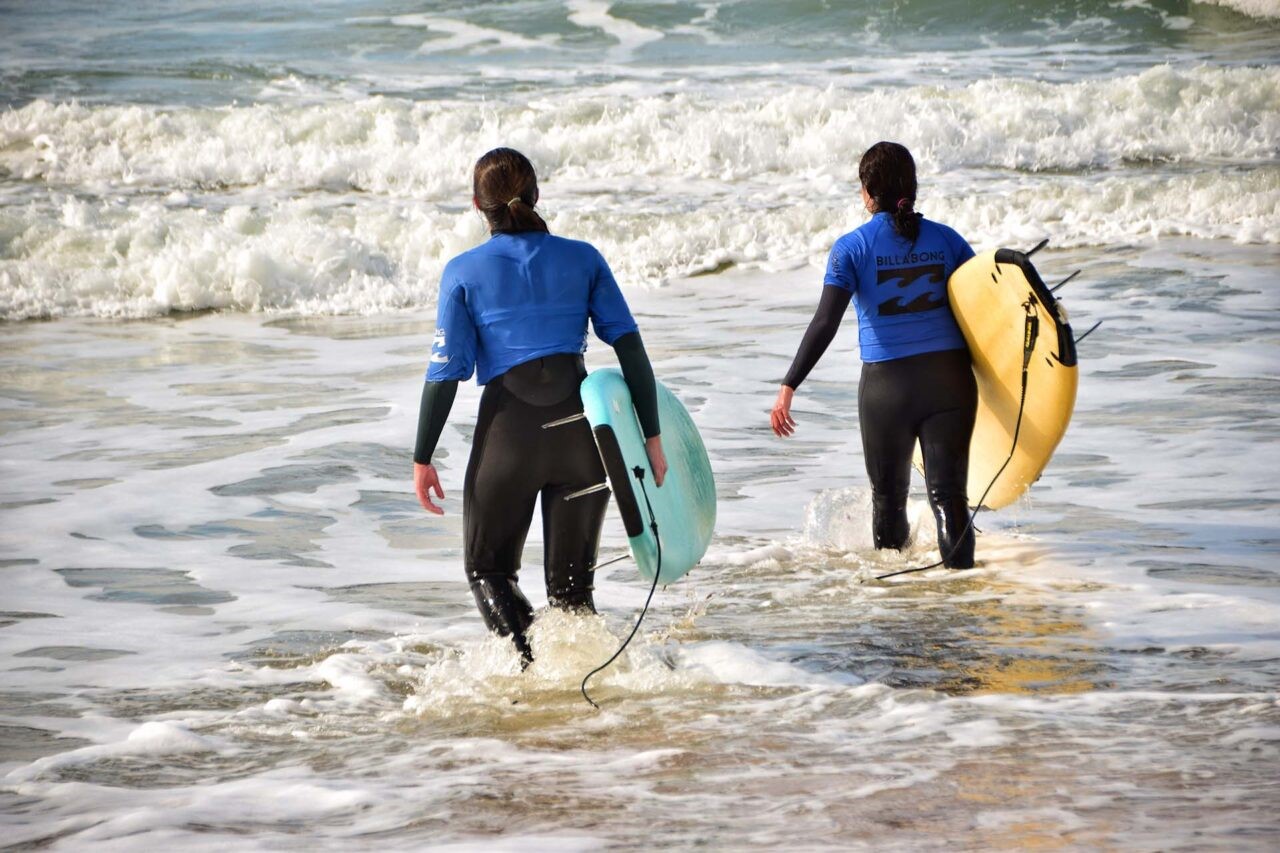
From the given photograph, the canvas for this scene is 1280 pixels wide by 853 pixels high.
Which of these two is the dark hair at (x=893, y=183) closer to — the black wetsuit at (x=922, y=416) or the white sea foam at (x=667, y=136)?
the black wetsuit at (x=922, y=416)

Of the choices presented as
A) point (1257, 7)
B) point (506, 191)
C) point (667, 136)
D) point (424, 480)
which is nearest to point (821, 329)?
point (506, 191)

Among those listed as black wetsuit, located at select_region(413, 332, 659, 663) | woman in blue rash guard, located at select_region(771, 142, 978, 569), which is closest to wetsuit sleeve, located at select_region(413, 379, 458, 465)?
black wetsuit, located at select_region(413, 332, 659, 663)

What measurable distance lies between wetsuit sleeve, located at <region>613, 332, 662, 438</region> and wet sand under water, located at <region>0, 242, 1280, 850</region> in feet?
2.12

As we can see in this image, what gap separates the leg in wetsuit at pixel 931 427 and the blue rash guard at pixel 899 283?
7 cm

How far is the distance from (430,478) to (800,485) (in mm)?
3306

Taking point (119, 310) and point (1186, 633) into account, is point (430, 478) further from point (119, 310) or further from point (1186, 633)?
point (119, 310)

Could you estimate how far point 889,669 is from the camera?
434cm

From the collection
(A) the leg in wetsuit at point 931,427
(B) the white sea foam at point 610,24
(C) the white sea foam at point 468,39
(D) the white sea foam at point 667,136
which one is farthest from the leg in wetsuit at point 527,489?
(C) the white sea foam at point 468,39

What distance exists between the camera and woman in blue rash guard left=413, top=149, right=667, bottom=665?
3.96m

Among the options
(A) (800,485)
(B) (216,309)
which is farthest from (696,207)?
(A) (800,485)

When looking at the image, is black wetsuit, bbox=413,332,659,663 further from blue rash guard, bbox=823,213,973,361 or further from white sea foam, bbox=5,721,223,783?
blue rash guard, bbox=823,213,973,361

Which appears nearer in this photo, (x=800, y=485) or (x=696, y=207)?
(x=800, y=485)

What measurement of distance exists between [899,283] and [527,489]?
1.78 m

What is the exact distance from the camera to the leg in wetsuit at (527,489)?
158 inches
